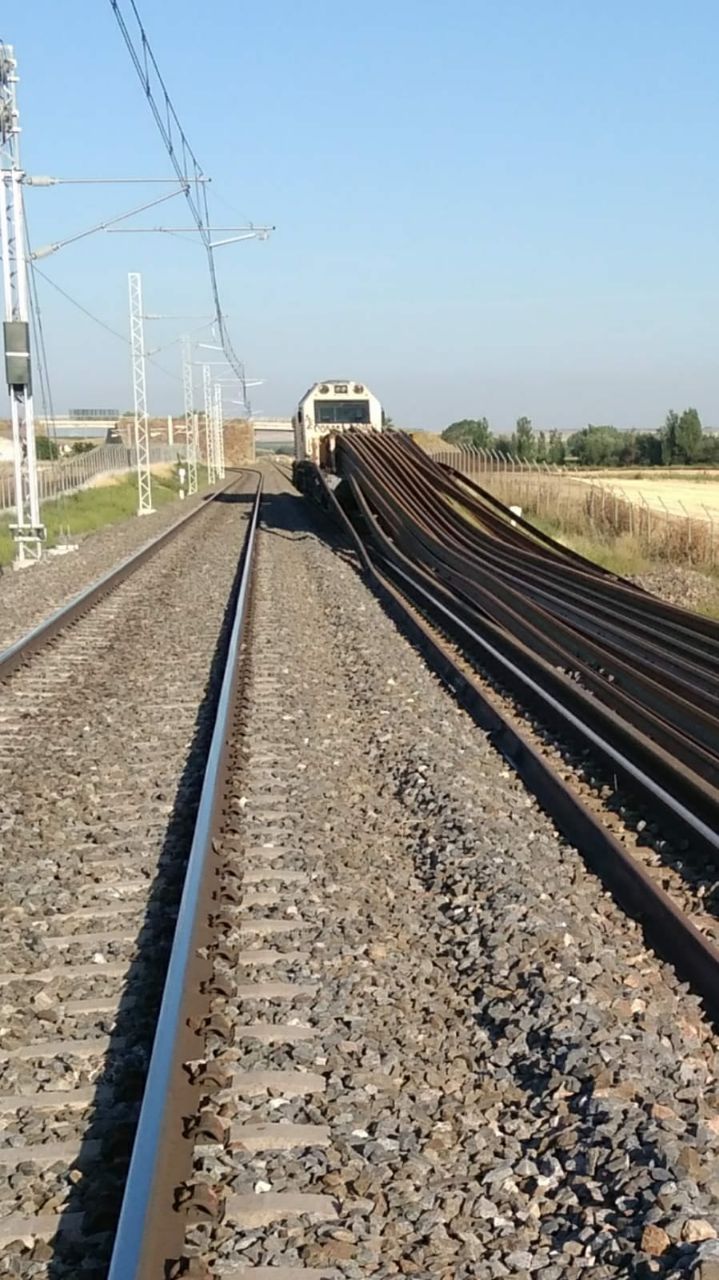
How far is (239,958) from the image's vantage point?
518cm

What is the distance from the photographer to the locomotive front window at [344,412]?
33.6m

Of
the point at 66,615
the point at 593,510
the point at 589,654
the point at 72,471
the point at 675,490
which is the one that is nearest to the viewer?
the point at 589,654

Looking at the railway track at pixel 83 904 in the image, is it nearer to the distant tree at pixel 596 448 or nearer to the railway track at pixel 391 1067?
the railway track at pixel 391 1067

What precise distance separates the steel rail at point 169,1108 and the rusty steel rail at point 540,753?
1.88 metres

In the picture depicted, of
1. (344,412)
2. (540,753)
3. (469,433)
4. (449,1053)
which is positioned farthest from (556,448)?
(449,1053)

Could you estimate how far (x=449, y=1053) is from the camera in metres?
4.48

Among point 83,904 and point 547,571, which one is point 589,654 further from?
point 83,904

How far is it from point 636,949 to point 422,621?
10.1 metres

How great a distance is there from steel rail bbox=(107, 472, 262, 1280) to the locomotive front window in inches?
1097

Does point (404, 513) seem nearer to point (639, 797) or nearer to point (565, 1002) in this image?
point (639, 797)

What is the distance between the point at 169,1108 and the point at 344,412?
30.8 metres

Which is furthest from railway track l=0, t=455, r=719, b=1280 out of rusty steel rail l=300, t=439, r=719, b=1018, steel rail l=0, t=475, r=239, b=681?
steel rail l=0, t=475, r=239, b=681

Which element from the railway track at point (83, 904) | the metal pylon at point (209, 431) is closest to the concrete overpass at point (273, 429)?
the metal pylon at point (209, 431)

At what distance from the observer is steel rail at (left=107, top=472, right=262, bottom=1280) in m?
3.13
